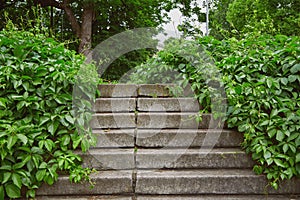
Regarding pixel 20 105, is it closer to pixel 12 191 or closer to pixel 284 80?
pixel 12 191

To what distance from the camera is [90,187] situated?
2.06 metres

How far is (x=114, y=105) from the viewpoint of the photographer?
2.86 meters

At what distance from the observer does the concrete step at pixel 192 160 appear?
2256 mm

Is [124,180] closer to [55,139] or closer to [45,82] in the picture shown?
[55,139]

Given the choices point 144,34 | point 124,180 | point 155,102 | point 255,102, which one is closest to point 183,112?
point 155,102

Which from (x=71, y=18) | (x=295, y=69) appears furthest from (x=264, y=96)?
(x=71, y=18)

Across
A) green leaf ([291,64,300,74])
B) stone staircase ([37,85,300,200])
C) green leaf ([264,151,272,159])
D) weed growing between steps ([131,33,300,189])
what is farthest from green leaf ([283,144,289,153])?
green leaf ([291,64,300,74])

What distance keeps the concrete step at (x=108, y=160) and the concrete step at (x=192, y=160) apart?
74 millimetres

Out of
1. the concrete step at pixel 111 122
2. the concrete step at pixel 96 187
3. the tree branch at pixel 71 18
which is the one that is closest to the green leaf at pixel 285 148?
the concrete step at pixel 96 187

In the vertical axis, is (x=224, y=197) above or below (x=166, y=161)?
below

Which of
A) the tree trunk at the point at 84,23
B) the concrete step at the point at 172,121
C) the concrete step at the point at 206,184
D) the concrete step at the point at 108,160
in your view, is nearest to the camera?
the concrete step at the point at 206,184

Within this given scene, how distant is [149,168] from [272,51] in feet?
5.22

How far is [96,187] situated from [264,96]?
1.50 m

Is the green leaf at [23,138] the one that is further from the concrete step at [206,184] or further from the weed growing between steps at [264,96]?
the weed growing between steps at [264,96]
